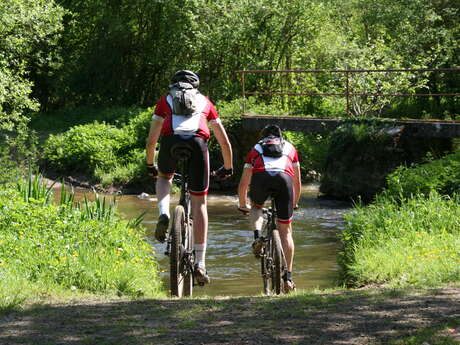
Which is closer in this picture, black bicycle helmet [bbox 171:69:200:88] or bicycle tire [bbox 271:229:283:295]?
black bicycle helmet [bbox 171:69:200:88]

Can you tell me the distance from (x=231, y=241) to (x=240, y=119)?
8025 millimetres

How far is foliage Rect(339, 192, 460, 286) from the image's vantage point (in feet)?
25.1

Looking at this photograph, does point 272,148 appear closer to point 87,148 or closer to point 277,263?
point 277,263

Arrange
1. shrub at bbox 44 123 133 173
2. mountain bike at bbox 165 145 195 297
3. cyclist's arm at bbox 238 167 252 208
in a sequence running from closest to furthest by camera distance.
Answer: mountain bike at bbox 165 145 195 297
cyclist's arm at bbox 238 167 252 208
shrub at bbox 44 123 133 173

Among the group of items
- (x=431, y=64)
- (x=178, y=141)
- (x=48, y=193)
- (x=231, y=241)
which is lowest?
(x=231, y=241)

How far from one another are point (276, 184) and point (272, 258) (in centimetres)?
69

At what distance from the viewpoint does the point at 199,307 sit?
5812mm

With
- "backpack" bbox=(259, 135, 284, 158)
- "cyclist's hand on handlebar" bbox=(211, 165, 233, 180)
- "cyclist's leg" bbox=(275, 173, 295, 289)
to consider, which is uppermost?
"backpack" bbox=(259, 135, 284, 158)

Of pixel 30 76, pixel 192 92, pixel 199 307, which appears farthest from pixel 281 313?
pixel 30 76

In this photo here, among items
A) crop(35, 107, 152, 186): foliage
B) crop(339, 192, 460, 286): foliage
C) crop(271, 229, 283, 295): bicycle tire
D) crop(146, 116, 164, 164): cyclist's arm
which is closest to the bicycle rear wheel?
crop(146, 116, 164, 164): cyclist's arm

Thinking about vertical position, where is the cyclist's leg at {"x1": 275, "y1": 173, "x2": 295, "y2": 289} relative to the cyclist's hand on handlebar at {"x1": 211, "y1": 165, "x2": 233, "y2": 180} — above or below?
below

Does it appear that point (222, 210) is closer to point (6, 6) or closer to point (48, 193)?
point (6, 6)

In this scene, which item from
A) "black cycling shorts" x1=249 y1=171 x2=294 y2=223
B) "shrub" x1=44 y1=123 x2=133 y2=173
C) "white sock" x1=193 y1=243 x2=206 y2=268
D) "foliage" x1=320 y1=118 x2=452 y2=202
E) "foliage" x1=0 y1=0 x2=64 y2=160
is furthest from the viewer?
"shrub" x1=44 y1=123 x2=133 y2=173

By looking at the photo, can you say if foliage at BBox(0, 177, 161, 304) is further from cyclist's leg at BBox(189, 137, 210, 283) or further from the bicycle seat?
the bicycle seat
